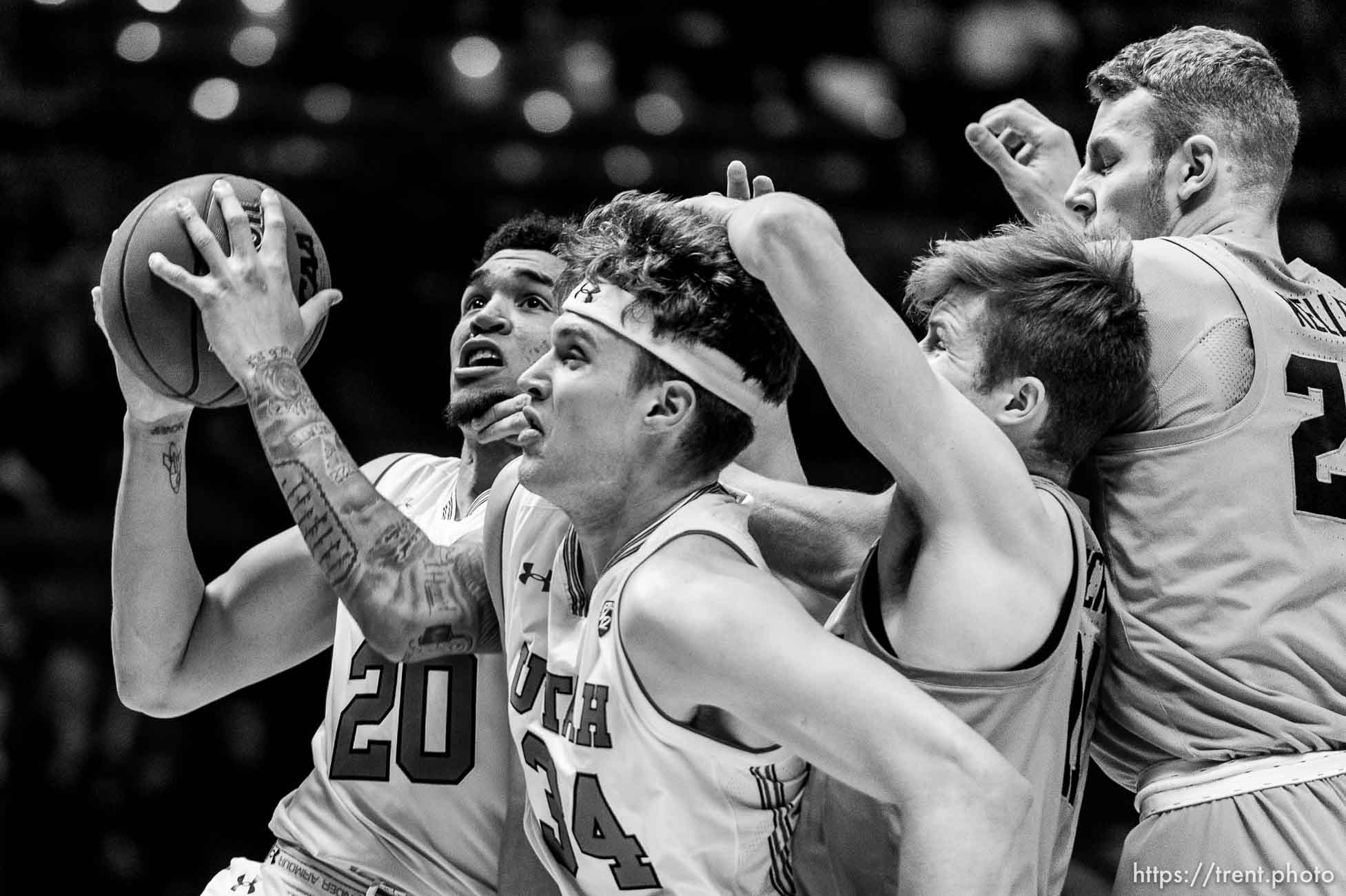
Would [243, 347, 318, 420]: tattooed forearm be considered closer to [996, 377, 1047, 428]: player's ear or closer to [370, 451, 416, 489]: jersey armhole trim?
[370, 451, 416, 489]: jersey armhole trim

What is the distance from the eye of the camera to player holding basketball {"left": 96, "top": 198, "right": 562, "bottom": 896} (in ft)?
10.6

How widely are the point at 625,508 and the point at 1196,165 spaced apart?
1.42m

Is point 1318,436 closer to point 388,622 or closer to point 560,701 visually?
point 560,701

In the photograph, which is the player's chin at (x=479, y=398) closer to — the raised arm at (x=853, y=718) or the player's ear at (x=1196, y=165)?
the raised arm at (x=853, y=718)

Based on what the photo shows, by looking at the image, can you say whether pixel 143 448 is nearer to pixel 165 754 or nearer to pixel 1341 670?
pixel 1341 670

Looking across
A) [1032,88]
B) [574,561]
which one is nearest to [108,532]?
[574,561]

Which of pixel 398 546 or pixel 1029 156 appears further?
pixel 1029 156


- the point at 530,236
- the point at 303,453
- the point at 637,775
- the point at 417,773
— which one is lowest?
the point at 417,773

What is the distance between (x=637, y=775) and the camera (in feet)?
7.66

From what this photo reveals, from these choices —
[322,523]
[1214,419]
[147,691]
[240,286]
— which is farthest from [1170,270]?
[147,691]

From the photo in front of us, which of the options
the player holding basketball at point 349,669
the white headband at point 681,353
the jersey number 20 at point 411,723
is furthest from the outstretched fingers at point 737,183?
the jersey number 20 at point 411,723

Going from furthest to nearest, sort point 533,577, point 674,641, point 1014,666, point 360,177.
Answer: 1. point 360,177
2. point 533,577
3. point 1014,666
4. point 674,641

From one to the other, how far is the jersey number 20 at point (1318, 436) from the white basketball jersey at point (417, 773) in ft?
5.55

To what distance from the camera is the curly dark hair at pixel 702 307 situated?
8.49 ft
